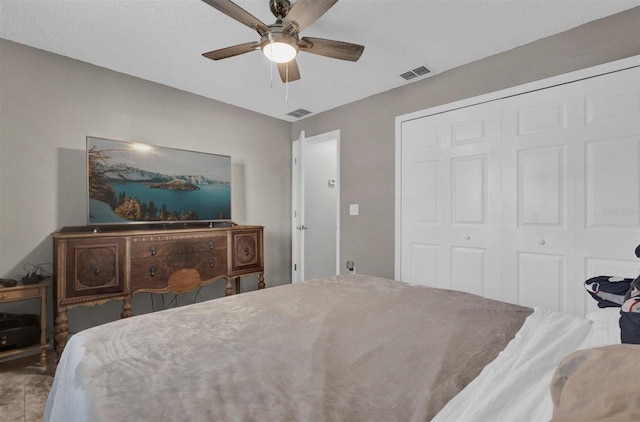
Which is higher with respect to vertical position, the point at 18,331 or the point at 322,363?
the point at 322,363

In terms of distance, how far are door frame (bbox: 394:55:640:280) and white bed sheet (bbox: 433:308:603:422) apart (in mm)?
1935

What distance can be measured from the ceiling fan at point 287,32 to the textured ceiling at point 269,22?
31 centimetres

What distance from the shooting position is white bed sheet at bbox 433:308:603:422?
618 millimetres

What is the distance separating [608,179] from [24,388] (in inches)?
163

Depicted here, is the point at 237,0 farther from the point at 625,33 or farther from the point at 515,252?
the point at 515,252

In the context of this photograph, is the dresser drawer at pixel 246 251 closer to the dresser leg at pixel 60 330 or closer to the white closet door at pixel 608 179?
the dresser leg at pixel 60 330

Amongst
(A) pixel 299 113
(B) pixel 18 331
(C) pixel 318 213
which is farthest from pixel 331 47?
(B) pixel 18 331

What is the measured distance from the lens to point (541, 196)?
2.32 m

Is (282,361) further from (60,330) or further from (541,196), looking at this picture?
(541,196)

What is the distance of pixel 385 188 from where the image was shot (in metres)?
3.32

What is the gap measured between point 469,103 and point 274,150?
249 centimetres

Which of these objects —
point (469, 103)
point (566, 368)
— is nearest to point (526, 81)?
point (469, 103)

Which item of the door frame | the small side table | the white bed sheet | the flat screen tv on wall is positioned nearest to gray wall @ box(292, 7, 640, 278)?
the door frame

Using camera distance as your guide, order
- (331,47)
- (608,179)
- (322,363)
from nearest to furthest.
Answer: (322,363)
(331,47)
(608,179)
